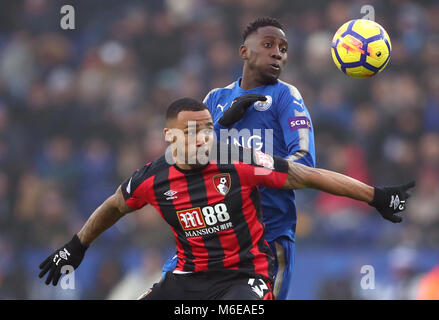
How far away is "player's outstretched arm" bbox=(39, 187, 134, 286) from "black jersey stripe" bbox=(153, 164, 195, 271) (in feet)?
1.06

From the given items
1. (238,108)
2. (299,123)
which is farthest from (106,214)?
(299,123)

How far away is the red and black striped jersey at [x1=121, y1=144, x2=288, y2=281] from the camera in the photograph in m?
4.21

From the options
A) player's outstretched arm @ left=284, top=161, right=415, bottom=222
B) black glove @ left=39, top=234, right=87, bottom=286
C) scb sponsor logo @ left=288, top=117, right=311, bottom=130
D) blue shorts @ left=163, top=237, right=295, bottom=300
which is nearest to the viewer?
player's outstretched arm @ left=284, top=161, right=415, bottom=222

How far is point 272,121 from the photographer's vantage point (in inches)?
196

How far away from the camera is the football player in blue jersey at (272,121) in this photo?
16.0 ft

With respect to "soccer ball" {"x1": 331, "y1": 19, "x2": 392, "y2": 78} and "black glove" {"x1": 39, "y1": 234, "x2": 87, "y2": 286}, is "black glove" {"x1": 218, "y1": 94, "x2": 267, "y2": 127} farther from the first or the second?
"black glove" {"x1": 39, "y1": 234, "x2": 87, "y2": 286}

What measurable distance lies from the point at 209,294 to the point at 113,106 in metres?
7.08

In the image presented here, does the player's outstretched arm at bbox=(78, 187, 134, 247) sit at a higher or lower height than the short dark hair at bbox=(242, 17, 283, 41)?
lower

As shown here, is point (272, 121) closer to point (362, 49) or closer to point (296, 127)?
point (296, 127)

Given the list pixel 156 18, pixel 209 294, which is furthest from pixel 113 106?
pixel 209 294

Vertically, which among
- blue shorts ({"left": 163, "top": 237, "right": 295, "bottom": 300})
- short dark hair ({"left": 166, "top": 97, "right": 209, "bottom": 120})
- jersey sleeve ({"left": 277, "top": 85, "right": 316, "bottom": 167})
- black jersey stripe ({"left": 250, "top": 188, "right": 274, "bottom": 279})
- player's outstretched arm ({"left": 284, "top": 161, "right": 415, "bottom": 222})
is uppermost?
short dark hair ({"left": 166, "top": 97, "right": 209, "bottom": 120})

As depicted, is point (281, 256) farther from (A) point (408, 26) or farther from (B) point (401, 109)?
(A) point (408, 26)

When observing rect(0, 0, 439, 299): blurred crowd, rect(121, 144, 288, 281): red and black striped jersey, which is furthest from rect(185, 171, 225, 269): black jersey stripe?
rect(0, 0, 439, 299): blurred crowd

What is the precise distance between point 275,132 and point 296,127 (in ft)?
0.74
